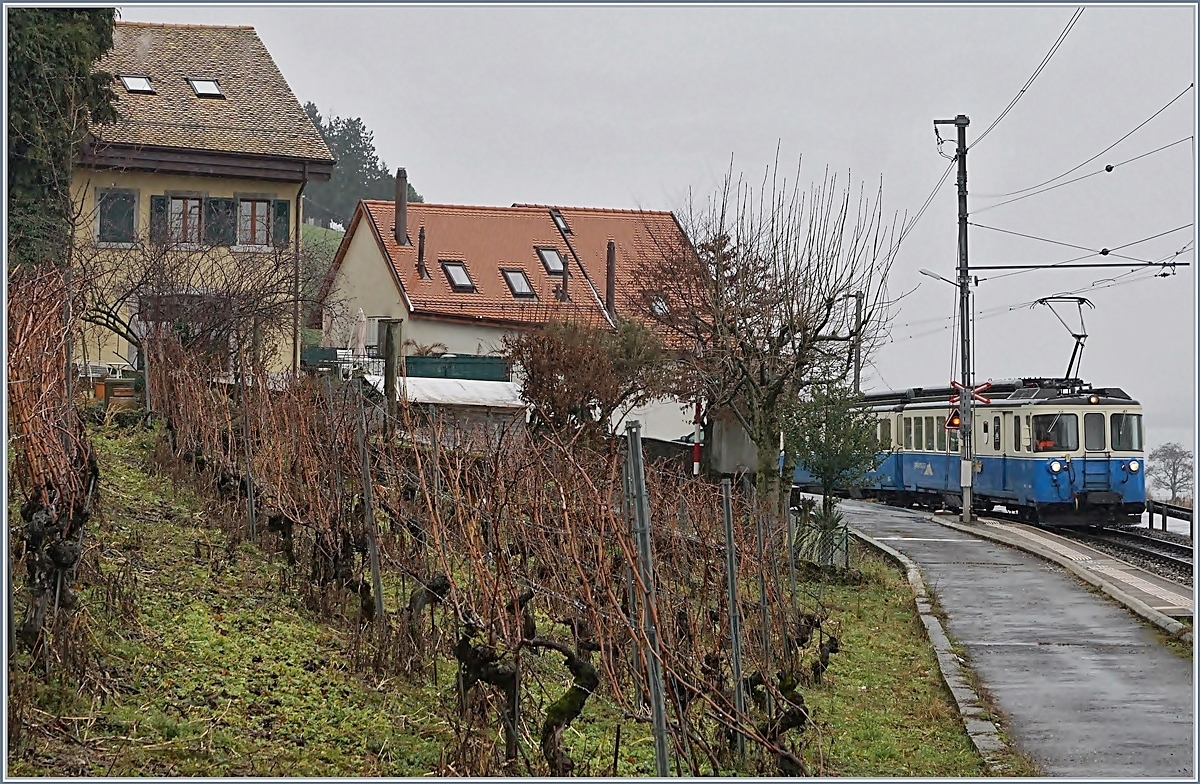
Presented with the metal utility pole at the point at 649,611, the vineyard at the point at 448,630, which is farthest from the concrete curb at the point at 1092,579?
the metal utility pole at the point at 649,611

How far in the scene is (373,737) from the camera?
7.61 m

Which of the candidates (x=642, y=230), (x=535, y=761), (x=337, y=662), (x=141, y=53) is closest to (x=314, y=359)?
(x=141, y=53)

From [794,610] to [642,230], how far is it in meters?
34.9

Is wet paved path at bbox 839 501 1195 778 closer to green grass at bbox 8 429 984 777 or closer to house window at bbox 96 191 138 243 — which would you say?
green grass at bbox 8 429 984 777

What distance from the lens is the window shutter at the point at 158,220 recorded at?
2436 cm

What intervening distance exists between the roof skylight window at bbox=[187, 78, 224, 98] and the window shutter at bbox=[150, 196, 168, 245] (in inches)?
137

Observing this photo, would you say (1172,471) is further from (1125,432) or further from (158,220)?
(158,220)

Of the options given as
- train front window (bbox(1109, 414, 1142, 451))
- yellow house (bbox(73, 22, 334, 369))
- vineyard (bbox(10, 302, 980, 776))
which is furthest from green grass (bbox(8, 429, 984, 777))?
train front window (bbox(1109, 414, 1142, 451))

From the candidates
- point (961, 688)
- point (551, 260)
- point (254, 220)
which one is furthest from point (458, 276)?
point (961, 688)

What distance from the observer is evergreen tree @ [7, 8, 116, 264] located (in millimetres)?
18188

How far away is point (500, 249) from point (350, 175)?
161ft

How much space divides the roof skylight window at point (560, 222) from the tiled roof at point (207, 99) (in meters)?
14.4

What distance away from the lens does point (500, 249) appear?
44.9 metres

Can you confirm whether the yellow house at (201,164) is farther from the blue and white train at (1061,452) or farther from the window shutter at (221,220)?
the blue and white train at (1061,452)
